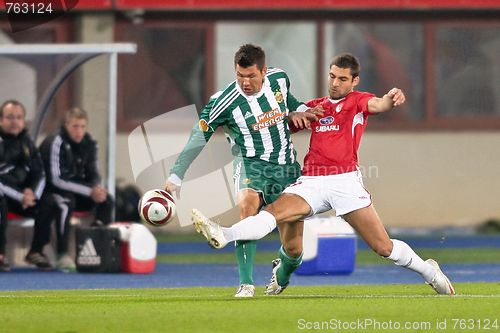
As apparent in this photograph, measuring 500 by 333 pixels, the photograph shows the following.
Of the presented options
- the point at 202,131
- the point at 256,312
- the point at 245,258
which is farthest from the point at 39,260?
the point at 256,312

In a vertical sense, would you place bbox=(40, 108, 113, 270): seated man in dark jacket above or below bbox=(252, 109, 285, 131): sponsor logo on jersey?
below

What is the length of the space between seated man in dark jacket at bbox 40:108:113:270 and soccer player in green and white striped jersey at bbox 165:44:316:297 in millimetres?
5170

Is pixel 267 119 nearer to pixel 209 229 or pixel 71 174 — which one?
pixel 209 229

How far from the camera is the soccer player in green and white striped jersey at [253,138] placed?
11172 mm

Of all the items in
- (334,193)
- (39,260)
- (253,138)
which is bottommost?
(39,260)

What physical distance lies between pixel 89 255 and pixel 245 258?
16.7 ft

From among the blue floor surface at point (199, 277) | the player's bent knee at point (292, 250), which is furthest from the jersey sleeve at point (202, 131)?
the blue floor surface at point (199, 277)

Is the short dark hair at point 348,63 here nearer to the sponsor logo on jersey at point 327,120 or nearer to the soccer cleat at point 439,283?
the sponsor logo on jersey at point 327,120

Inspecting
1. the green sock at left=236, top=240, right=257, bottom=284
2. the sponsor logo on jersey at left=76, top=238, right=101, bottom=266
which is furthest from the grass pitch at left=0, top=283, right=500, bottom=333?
the sponsor logo on jersey at left=76, top=238, right=101, bottom=266

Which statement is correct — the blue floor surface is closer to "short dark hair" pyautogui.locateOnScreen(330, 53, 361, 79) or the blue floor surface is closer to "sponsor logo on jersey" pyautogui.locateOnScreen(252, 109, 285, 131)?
"sponsor logo on jersey" pyautogui.locateOnScreen(252, 109, 285, 131)

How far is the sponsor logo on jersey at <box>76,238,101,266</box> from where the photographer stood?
15.9 metres

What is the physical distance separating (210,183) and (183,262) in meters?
3.19

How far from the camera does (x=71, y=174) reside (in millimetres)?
16344

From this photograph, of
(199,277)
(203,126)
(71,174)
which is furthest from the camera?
(71,174)
